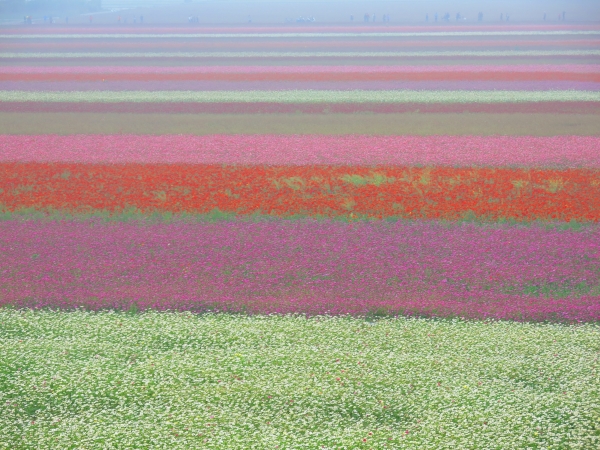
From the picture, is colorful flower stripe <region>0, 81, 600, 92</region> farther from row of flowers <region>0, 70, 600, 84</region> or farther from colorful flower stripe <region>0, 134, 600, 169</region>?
colorful flower stripe <region>0, 134, 600, 169</region>

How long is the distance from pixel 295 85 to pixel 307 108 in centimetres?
691

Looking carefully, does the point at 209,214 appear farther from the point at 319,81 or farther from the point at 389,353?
the point at 319,81

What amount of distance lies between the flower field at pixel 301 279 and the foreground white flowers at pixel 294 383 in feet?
0.10

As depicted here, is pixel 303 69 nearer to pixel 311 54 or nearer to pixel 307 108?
pixel 311 54

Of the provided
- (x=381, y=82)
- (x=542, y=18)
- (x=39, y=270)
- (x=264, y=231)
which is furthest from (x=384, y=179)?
(x=542, y=18)

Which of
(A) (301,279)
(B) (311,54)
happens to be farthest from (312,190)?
(B) (311,54)

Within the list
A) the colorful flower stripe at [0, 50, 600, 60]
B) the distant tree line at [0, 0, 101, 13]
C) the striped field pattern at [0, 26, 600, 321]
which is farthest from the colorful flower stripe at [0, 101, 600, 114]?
the distant tree line at [0, 0, 101, 13]

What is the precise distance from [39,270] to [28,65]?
3719cm

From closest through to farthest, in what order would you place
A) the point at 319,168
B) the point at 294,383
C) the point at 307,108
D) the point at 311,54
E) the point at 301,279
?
the point at 294,383, the point at 301,279, the point at 319,168, the point at 307,108, the point at 311,54

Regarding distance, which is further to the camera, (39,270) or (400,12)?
(400,12)

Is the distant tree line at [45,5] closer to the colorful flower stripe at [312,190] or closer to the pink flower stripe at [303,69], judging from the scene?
the pink flower stripe at [303,69]

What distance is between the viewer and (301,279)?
1261 cm

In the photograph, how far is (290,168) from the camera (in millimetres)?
19453

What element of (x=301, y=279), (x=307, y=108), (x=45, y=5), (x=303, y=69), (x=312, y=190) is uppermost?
(x=45, y=5)
